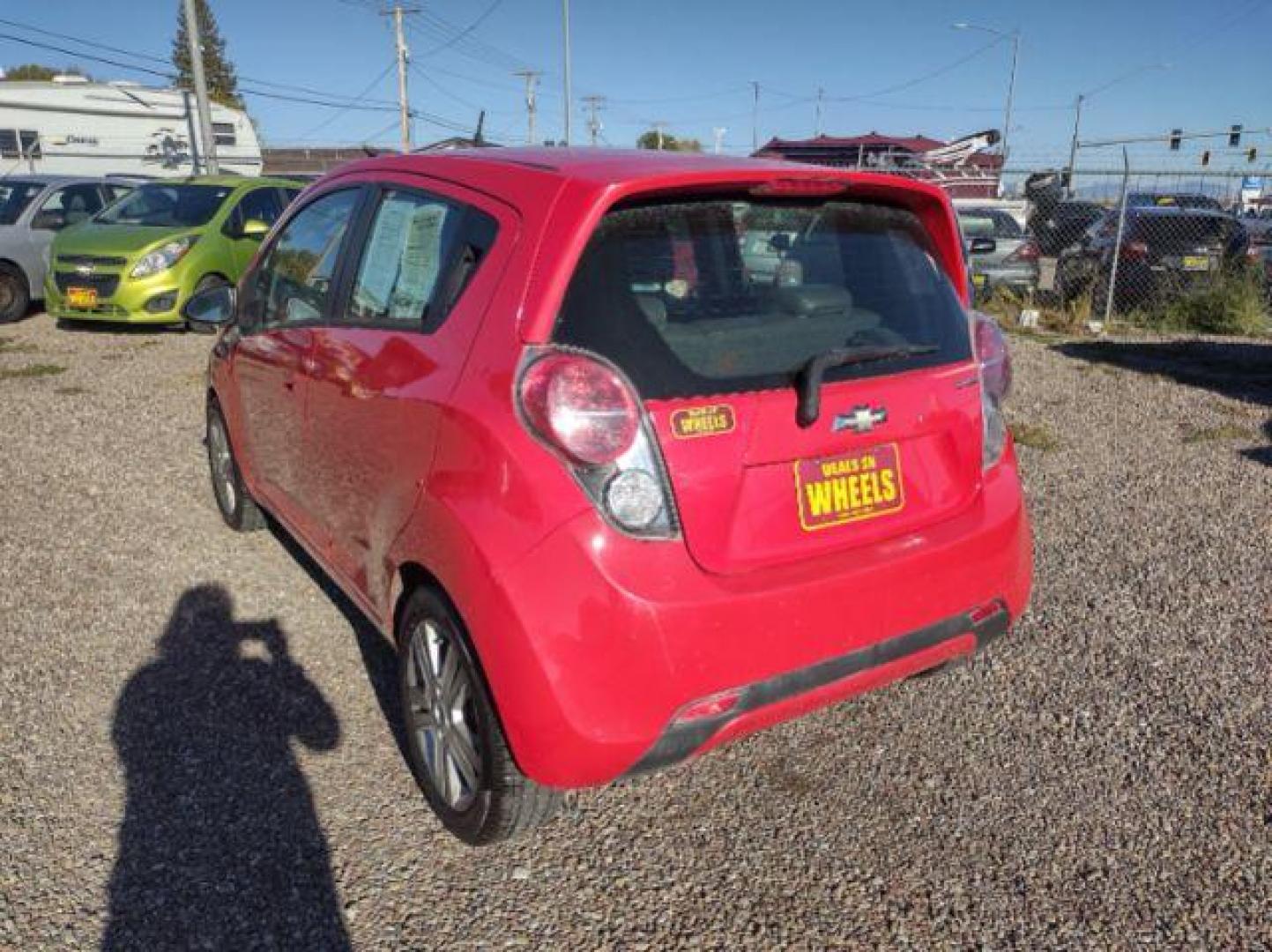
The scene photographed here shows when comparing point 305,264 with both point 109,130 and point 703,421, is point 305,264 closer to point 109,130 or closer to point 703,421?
point 703,421

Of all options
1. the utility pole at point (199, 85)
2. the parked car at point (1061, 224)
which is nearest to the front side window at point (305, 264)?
the parked car at point (1061, 224)

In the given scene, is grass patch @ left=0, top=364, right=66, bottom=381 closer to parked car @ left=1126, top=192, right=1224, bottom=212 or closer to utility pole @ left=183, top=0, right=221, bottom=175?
utility pole @ left=183, top=0, right=221, bottom=175

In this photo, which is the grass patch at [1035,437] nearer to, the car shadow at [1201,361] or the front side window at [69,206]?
the car shadow at [1201,361]

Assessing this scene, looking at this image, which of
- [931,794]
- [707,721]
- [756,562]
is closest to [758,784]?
[931,794]

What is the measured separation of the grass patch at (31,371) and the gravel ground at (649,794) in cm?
475

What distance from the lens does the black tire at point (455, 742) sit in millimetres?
2254

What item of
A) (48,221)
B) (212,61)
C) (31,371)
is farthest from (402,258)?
(212,61)

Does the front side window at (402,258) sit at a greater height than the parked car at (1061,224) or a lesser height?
greater

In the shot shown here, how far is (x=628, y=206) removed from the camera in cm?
220

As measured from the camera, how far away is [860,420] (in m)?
2.30

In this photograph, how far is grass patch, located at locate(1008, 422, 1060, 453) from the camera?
6.35m

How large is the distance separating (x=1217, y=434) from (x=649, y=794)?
5.75 metres

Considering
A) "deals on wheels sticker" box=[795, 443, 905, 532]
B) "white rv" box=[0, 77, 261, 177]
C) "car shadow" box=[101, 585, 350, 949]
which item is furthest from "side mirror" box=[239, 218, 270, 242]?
"white rv" box=[0, 77, 261, 177]

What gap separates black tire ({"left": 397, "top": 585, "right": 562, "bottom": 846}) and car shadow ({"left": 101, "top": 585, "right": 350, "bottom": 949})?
1.12 ft
